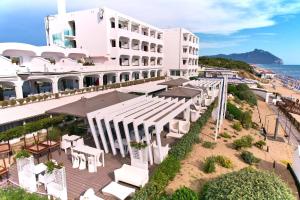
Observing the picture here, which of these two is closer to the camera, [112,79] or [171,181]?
[171,181]

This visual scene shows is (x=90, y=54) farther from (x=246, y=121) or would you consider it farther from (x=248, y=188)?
(x=248, y=188)

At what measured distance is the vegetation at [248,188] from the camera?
28.9ft

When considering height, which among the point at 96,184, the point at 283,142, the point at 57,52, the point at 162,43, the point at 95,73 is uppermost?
the point at 162,43

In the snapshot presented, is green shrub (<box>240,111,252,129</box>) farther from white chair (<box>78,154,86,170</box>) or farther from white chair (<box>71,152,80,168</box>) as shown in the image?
white chair (<box>71,152,80,168</box>)

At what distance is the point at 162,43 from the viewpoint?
54.5m

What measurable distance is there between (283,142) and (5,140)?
2652 centimetres

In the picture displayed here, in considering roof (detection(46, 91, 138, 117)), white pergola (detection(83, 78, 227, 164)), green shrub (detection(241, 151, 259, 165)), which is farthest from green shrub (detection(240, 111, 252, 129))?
roof (detection(46, 91, 138, 117))

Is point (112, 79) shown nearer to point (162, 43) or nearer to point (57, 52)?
point (57, 52)

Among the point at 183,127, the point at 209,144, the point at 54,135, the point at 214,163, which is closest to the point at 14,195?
the point at 54,135

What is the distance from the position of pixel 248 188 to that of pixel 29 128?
1730cm

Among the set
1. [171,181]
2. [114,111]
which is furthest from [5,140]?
[171,181]

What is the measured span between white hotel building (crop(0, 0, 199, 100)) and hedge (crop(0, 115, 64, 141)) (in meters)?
3.69

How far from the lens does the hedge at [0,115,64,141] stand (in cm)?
1666

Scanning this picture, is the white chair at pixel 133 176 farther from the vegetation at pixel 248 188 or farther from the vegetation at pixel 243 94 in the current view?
the vegetation at pixel 243 94
